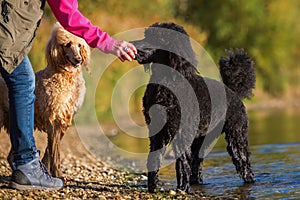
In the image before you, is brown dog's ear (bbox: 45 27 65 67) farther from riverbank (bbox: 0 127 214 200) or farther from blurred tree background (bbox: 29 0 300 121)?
blurred tree background (bbox: 29 0 300 121)

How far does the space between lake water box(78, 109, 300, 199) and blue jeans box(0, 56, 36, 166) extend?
201 centimetres

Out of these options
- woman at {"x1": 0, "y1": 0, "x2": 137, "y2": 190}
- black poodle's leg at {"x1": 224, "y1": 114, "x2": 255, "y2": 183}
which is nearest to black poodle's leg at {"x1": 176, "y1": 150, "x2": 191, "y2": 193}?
black poodle's leg at {"x1": 224, "y1": 114, "x2": 255, "y2": 183}

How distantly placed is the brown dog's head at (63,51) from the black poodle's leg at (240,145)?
190cm

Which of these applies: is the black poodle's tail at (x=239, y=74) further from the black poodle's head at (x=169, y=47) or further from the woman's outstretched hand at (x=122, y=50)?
the woman's outstretched hand at (x=122, y=50)

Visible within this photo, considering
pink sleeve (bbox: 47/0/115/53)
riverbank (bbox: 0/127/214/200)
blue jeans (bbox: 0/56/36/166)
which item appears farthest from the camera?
riverbank (bbox: 0/127/214/200)

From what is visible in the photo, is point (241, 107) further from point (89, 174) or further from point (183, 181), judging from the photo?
point (89, 174)

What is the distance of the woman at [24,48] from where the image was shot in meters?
4.95

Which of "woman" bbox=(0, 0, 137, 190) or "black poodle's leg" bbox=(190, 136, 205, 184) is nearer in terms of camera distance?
"woman" bbox=(0, 0, 137, 190)

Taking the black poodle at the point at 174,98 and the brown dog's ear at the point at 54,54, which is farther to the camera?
the brown dog's ear at the point at 54,54

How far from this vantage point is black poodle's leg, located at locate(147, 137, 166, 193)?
6.30 meters

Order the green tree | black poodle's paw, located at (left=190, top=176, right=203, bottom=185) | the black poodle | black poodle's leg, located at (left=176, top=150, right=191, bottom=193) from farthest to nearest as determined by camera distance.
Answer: the green tree, black poodle's paw, located at (left=190, top=176, right=203, bottom=185), black poodle's leg, located at (left=176, top=150, right=191, bottom=193), the black poodle

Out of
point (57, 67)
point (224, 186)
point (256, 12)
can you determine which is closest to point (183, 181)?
point (224, 186)

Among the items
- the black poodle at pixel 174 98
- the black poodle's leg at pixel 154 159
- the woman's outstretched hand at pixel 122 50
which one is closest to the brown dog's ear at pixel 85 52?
the black poodle at pixel 174 98

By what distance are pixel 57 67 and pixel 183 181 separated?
6.51ft
